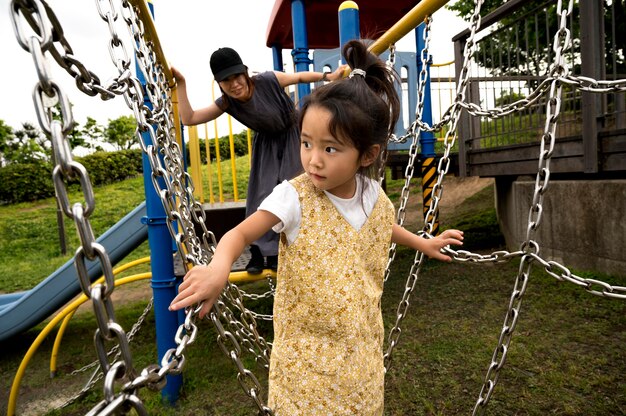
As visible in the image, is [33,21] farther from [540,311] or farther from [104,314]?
[540,311]

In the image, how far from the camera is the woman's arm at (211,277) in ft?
3.24

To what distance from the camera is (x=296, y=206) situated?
1.35 m

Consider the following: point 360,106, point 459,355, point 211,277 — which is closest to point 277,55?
point 459,355

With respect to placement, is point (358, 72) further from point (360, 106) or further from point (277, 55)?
point (277, 55)

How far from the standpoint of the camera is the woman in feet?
8.12

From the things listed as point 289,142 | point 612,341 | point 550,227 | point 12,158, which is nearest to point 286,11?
point 289,142

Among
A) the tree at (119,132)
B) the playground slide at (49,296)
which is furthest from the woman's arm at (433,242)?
the tree at (119,132)

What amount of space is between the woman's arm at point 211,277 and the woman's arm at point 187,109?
1.46 meters

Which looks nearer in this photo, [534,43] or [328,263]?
[328,263]

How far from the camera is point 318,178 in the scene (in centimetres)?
130

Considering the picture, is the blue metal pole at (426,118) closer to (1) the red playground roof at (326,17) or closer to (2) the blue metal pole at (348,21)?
(1) the red playground roof at (326,17)

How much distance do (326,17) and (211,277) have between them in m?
5.10

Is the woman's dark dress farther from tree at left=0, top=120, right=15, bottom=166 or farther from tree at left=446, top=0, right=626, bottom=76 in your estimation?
tree at left=0, top=120, right=15, bottom=166

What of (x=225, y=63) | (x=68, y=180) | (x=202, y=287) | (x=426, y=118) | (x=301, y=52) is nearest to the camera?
(x=68, y=180)
